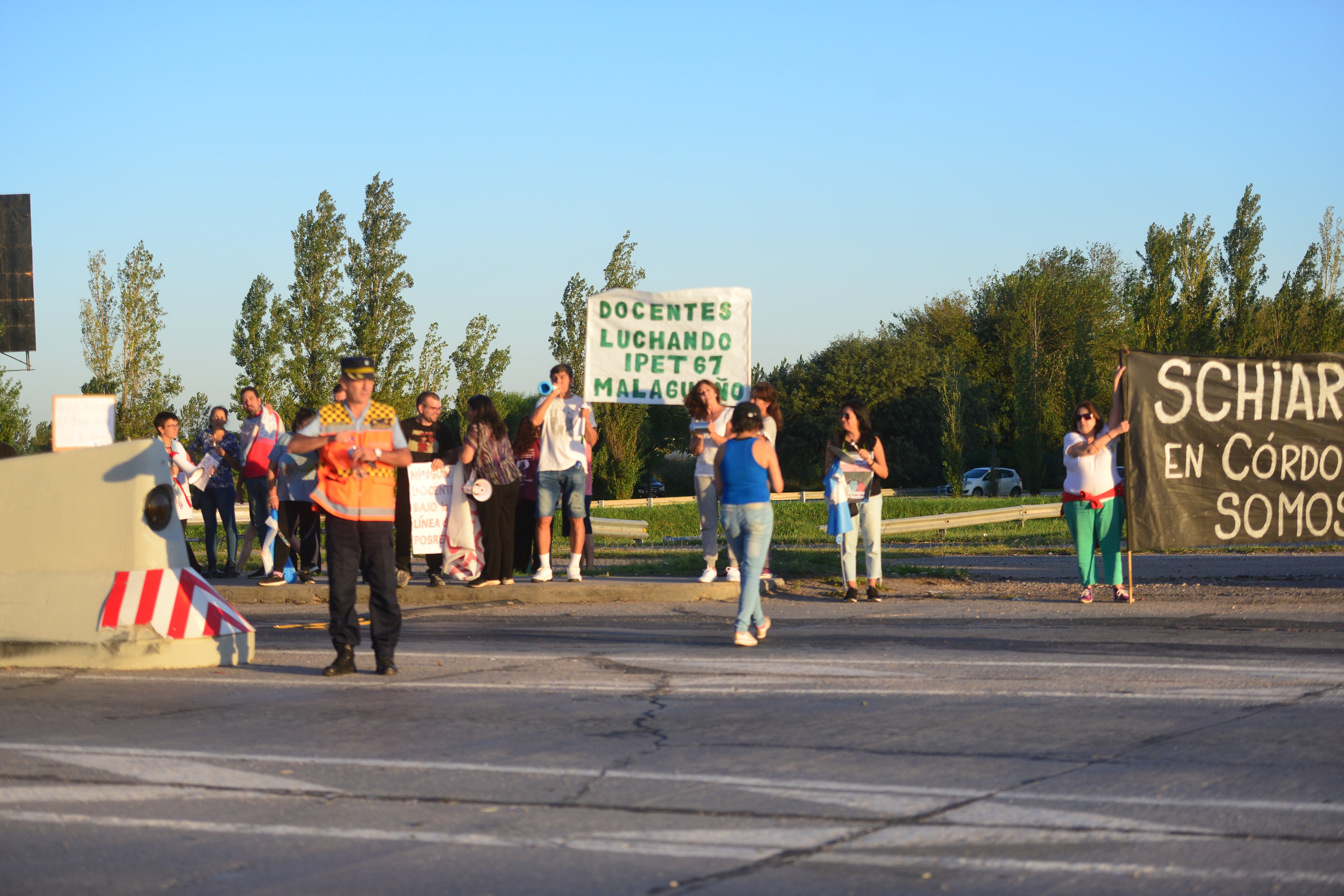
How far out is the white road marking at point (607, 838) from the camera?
4371 millimetres

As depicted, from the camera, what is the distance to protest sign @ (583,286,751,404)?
14.2 m

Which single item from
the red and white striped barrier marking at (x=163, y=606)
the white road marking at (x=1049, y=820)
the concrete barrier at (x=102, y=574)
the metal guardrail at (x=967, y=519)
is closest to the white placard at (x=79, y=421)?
the concrete barrier at (x=102, y=574)

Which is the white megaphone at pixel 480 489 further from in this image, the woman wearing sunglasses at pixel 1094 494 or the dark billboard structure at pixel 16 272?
the dark billboard structure at pixel 16 272

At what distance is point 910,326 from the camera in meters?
92.7

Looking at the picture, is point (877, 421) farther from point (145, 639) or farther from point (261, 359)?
point (145, 639)

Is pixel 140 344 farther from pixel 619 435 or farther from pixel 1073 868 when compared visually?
pixel 1073 868

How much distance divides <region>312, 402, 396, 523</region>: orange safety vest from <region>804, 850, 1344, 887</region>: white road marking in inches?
184

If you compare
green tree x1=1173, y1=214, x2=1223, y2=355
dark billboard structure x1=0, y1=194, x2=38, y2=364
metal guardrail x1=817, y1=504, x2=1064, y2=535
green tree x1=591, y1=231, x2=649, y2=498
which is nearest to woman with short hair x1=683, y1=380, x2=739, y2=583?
metal guardrail x1=817, y1=504, x2=1064, y2=535

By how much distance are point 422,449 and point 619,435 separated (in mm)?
32510

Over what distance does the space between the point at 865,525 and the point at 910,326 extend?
82.1 metres

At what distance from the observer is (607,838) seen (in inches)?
178

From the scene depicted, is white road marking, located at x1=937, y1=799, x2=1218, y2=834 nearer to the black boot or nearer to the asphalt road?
the asphalt road

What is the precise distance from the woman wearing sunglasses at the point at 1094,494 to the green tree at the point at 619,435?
3243cm

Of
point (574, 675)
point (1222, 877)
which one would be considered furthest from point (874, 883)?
point (574, 675)
